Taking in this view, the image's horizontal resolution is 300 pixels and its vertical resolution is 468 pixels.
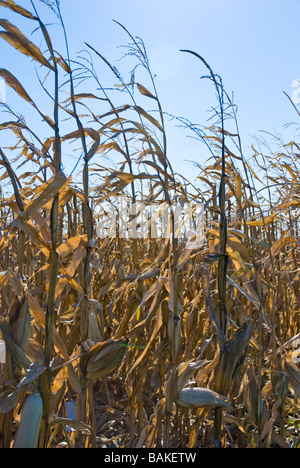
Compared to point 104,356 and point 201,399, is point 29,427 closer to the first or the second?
point 104,356

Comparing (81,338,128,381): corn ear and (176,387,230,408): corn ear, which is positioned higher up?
(81,338,128,381): corn ear

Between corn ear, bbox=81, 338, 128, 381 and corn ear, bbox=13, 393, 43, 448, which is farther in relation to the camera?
corn ear, bbox=81, 338, 128, 381

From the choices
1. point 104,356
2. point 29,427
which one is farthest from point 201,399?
point 29,427

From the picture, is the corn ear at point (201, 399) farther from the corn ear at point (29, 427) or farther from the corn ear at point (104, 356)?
the corn ear at point (29, 427)

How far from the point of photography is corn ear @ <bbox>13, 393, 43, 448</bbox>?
3.06 ft

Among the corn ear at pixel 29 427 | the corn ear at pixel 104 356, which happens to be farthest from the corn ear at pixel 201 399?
the corn ear at pixel 29 427

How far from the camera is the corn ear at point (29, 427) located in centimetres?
93

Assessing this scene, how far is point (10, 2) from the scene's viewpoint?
108cm

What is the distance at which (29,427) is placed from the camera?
937 millimetres

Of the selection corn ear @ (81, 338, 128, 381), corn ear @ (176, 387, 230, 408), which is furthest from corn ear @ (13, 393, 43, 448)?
corn ear @ (176, 387, 230, 408)

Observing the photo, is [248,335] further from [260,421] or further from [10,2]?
[10,2]

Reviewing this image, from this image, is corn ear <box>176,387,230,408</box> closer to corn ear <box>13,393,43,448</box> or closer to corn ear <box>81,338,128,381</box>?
corn ear <box>81,338,128,381</box>

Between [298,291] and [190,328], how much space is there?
1401 millimetres
